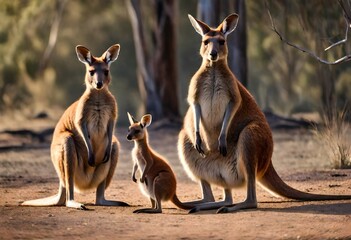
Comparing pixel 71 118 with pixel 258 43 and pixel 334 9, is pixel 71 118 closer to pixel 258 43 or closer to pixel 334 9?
pixel 334 9

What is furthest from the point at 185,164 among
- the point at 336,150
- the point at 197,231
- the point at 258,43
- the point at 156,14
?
the point at 258,43

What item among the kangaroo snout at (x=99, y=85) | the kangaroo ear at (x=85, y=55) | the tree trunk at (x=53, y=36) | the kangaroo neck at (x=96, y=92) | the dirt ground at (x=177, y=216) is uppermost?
the tree trunk at (x=53, y=36)

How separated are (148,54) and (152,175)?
1240 centimetres

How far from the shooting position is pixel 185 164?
9.70m

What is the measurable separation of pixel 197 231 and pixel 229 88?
2049 mm

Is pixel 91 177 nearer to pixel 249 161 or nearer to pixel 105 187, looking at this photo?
pixel 105 187

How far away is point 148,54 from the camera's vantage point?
21469mm

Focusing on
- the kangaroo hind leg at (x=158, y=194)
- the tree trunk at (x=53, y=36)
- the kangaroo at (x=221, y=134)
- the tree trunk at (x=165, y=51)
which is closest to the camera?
the kangaroo hind leg at (x=158, y=194)

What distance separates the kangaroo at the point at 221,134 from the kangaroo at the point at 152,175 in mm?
322

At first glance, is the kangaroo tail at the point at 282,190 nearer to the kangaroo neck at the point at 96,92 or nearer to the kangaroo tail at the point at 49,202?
the kangaroo neck at the point at 96,92

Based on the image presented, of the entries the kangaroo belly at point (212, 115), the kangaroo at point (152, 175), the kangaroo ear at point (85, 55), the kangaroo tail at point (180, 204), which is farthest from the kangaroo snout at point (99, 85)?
the kangaroo tail at point (180, 204)

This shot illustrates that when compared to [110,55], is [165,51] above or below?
above

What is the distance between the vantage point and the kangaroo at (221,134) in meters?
9.31

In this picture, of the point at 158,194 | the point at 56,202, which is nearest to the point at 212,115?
the point at 158,194
